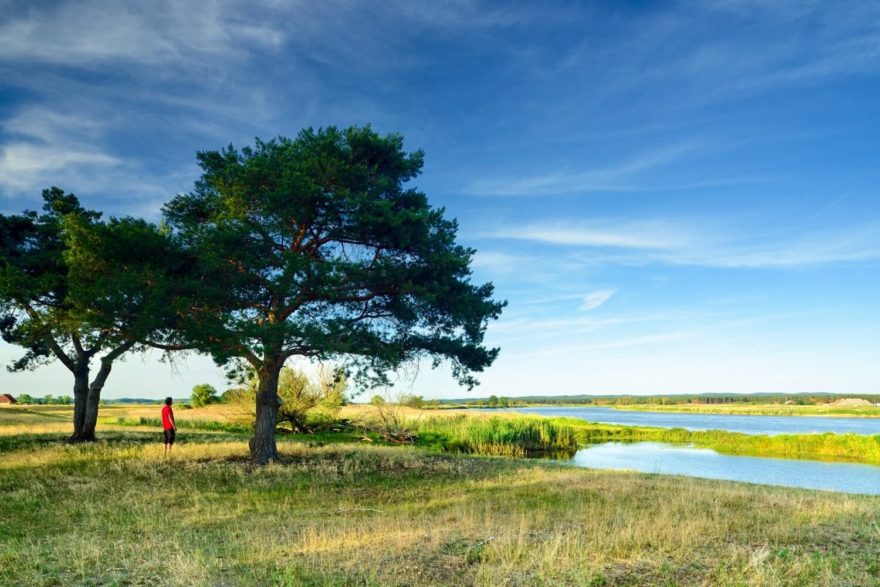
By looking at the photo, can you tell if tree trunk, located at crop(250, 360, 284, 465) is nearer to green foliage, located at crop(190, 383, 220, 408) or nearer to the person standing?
the person standing

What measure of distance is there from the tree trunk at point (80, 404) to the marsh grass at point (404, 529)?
721 cm

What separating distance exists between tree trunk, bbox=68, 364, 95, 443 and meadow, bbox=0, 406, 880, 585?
5.35 metres

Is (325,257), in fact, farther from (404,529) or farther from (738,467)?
(738,467)

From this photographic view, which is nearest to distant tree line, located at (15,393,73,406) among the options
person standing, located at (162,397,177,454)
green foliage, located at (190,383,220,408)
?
Result: green foliage, located at (190,383,220,408)

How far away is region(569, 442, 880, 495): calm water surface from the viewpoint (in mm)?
26312

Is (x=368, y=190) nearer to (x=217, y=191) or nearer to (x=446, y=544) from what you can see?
(x=217, y=191)

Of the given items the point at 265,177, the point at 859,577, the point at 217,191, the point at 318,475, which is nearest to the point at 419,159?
the point at 265,177

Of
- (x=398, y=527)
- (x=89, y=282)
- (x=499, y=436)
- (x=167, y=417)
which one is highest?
(x=89, y=282)

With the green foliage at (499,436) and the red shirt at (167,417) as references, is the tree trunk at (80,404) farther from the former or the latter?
the green foliage at (499,436)

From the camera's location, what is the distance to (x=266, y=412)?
62.6 ft

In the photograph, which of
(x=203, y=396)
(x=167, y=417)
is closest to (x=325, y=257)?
(x=167, y=417)

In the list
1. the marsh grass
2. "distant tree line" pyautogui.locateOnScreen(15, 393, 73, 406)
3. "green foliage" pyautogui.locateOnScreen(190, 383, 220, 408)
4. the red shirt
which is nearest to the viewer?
the marsh grass

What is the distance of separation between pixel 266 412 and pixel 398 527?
1058 cm

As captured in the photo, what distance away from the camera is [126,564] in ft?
24.8
